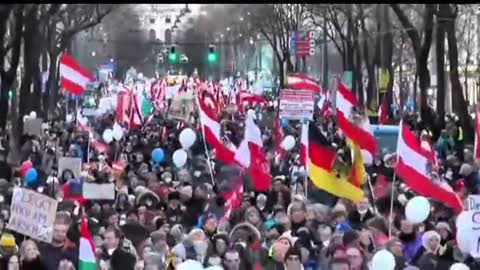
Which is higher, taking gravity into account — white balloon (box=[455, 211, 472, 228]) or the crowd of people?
white balloon (box=[455, 211, 472, 228])

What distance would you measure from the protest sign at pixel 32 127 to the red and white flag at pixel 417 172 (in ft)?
61.2

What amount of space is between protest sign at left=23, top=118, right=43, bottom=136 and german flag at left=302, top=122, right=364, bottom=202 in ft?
54.3

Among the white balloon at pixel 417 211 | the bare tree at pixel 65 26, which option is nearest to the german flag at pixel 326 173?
the white balloon at pixel 417 211

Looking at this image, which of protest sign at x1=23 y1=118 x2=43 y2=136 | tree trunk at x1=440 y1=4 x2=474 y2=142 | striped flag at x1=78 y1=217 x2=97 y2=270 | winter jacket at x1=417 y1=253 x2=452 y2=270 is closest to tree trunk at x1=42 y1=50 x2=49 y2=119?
protest sign at x1=23 y1=118 x2=43 y2=136

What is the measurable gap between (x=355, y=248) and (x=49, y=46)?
3676 cm

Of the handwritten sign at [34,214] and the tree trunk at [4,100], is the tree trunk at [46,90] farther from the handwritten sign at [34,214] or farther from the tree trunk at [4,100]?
the handwritten sign at [34,214]

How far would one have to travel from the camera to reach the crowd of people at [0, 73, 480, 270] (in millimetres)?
11859

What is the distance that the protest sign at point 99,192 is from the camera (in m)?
15.9

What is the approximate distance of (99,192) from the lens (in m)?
16.0

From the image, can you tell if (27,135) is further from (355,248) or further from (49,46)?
(355,248)

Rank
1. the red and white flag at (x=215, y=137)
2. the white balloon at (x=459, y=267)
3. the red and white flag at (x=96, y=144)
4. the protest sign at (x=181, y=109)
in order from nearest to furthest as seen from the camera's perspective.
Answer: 1. the white balloon at (x=459, y=267)
2. the red and white flag at (x=215, y=137)
3. the red and white flag at (x=96, y=144)
4. the protest sign at (x=181, y=109)

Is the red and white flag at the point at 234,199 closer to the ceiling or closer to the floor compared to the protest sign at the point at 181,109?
closer to the ceiling

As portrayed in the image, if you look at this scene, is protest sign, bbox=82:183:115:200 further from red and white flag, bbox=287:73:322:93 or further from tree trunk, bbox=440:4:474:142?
tree trunk, bbox=440:4:474:142

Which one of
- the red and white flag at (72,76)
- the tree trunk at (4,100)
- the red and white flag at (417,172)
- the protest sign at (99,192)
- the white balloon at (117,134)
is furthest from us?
the tree trunk at (4,100)
